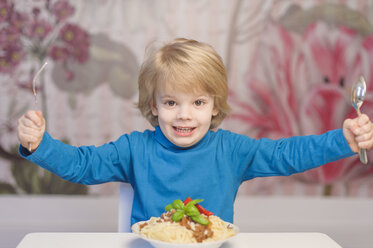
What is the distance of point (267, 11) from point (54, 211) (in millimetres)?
1765

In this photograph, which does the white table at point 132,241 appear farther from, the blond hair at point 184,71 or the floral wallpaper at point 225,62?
the floral wallpaper at point 225,62

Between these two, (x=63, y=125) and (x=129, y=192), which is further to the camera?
(x=63, y=125)

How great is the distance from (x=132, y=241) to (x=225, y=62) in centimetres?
182

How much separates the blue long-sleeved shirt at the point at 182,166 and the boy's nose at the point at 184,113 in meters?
0.14

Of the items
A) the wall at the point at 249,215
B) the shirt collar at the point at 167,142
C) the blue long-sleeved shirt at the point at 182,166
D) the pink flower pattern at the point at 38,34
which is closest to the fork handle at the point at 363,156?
the blue long-sleeved shirt at the point at 182,166

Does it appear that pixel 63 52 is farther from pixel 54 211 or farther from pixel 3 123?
pixel 54 211

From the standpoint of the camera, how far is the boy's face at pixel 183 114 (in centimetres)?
121

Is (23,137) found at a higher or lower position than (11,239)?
higher

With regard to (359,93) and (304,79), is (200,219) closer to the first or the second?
(359,93)

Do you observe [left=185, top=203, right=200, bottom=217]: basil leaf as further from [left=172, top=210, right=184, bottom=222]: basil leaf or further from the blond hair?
the blond hair

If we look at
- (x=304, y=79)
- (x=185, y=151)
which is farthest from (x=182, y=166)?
(x=304, y=79)

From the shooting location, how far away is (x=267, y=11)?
2.65 meters

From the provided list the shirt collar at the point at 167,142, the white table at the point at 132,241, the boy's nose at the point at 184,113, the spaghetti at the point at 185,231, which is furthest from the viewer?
the shirt collar at the point at 167,142

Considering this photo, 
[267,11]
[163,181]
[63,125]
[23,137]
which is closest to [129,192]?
[163,181]
